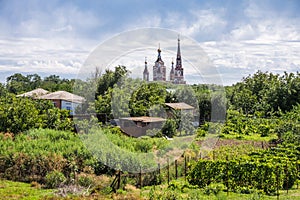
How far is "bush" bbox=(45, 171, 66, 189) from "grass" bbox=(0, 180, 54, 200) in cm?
34

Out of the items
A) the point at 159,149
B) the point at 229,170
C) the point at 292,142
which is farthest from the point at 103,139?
the point at 292,142

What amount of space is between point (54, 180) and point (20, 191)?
3.27ft

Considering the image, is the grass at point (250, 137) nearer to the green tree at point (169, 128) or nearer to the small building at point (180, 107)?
the small building at point (180, 107)

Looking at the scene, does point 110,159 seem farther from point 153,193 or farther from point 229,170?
point 229,170

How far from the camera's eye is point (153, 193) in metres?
8.61

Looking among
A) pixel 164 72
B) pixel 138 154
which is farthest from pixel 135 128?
pixel 138 154

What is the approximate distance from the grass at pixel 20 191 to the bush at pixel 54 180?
1.12 ft

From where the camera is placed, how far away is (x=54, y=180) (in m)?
10.1

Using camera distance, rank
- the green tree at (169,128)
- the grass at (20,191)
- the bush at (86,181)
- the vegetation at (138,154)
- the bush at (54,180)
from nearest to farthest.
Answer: the grass at (20,191), the vegetation at (138,154), the bush at (54,180), the bush at (86,181), the green tree at (169,128)

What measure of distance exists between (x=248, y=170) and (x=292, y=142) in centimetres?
706

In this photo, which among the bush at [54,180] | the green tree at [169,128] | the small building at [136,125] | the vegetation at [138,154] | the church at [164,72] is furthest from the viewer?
the green tree at [169,128]

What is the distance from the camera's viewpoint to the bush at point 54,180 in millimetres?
10039

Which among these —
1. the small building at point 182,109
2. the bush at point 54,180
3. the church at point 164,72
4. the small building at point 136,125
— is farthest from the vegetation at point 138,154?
the church at point 164,72

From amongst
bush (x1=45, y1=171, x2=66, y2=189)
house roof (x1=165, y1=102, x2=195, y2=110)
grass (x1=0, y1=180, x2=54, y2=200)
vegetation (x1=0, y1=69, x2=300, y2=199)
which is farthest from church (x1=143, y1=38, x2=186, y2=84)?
grass (x1=0, y1=180, x2=54, y2=200)
